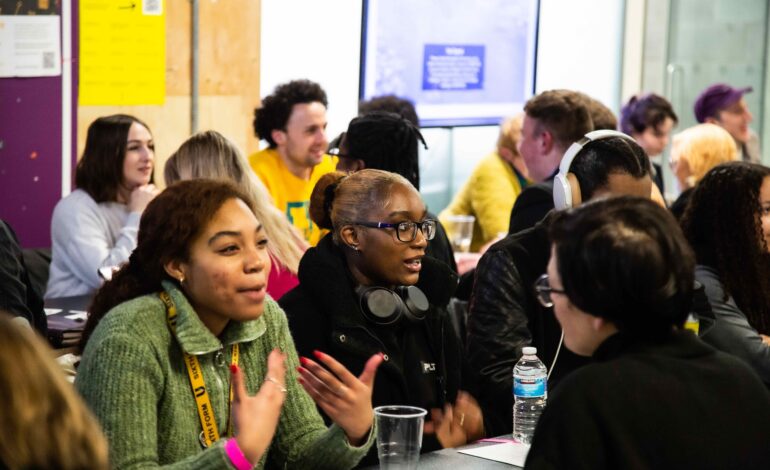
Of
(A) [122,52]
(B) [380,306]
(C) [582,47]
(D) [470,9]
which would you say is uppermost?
(D) [470,9]

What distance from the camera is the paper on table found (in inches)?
112

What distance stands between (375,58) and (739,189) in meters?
3.62

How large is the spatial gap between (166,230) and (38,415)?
1332 millimetres

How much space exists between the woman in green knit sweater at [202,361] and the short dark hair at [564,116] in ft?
7.51

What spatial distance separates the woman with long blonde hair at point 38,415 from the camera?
133 centimetres

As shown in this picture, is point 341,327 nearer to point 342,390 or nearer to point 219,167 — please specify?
point 342,390

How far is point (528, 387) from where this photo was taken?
3.14 metres

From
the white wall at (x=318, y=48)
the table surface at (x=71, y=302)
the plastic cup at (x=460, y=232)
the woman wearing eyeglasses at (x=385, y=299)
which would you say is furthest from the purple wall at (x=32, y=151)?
the woman wearing eyeglasses at (x=385, y=299)

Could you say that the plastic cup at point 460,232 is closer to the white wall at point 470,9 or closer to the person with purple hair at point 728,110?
the white wall at point 470,9

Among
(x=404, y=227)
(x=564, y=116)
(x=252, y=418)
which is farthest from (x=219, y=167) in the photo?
(x=252, y=418)

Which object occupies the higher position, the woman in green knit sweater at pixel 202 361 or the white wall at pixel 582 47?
the white wall at pixel 582 47

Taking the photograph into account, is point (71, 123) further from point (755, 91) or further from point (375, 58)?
point (755, 91)

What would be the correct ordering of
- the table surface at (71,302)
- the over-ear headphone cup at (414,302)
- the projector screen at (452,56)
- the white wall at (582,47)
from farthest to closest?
the white wall at (582,47) → the projector screen at (452,56) → the table surface at (71,302) → the over-ear headphone cup at (414,302)

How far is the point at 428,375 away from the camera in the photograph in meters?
3.31
